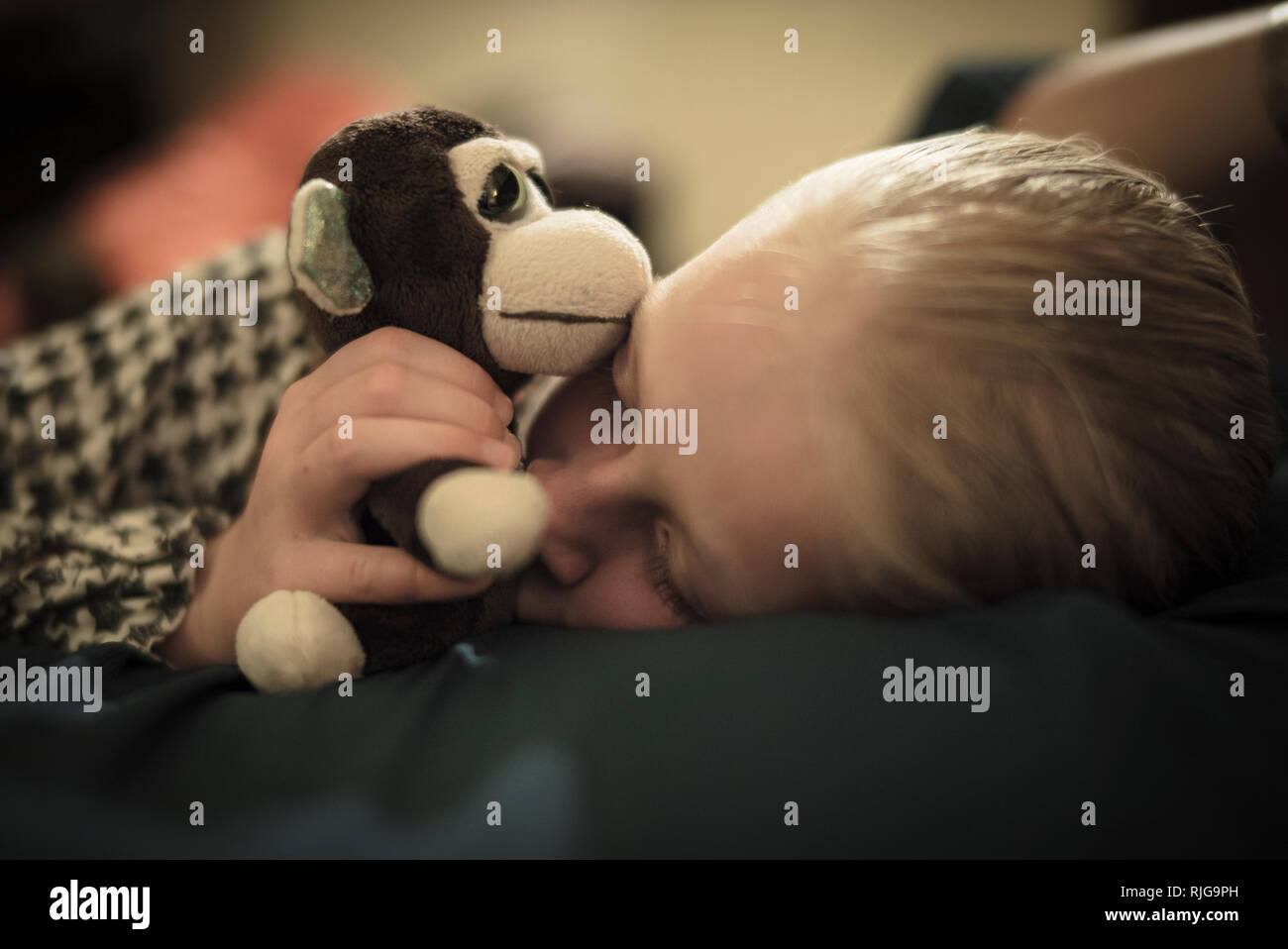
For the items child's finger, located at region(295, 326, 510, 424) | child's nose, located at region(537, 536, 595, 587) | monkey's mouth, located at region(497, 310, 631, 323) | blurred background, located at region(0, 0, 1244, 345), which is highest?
blurred background, located at region(0, 0, 1244, 345)

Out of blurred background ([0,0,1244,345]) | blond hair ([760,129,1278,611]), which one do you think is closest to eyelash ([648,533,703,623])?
blond hair ([760,129,1278,611])

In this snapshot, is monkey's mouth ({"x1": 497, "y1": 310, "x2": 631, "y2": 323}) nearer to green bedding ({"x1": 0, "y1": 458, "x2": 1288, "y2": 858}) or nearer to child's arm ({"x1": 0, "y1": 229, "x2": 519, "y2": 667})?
child's arm ({"x1": 0, "y1": 229, "x2": 519, "y2": 667})

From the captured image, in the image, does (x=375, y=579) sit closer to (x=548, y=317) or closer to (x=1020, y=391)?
(x=548, y=317)

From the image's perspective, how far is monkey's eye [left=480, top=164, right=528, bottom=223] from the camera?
57 centimetres

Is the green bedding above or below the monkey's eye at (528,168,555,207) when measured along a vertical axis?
below

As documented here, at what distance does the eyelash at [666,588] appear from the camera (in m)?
0.65

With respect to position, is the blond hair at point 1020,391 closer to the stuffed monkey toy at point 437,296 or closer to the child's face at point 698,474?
the child's face at point 698,474

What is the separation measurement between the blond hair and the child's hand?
0.25 meters

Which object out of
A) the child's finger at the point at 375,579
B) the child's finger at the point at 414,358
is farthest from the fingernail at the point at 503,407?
the child's finger at the point at 375,579

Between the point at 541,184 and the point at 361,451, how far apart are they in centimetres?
25

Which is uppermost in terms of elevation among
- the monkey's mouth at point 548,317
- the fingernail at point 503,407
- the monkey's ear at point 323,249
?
the monkey's ear at point 323,249

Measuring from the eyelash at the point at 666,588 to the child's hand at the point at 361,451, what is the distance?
0.14 meters

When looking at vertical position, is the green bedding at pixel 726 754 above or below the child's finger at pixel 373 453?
below

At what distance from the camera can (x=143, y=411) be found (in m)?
0.92
